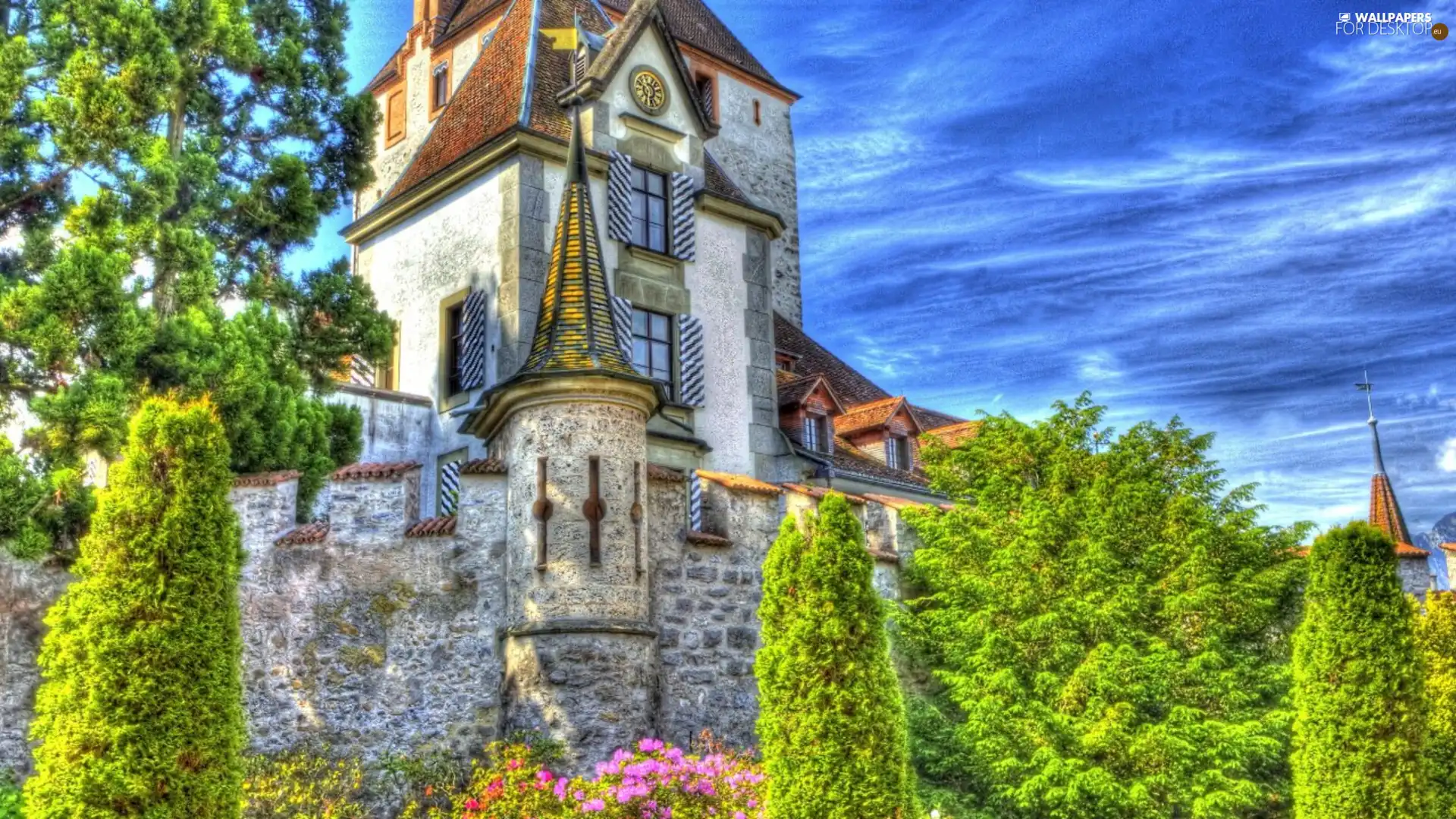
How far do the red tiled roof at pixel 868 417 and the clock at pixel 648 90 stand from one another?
20.2ft

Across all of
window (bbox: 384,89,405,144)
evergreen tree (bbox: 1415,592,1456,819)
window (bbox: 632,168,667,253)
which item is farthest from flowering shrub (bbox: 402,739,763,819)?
window (bbox: 384,89,405,144)

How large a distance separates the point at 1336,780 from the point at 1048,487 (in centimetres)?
437

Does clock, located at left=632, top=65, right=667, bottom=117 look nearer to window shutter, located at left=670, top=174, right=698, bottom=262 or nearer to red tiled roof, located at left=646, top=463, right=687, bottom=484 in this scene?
window shutter, located at left=670, top=174, right=698, bottom=262

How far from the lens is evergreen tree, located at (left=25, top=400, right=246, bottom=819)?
974 cm

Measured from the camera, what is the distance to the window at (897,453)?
946 inches

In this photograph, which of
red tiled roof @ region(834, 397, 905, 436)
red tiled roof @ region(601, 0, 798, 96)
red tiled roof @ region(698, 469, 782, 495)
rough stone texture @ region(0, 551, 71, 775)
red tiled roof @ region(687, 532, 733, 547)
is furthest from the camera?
red tiled roof @ region(601, 0, 798, 96)

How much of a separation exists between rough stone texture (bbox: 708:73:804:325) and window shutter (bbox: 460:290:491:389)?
1104cm

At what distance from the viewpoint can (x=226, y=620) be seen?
1035 centimetres

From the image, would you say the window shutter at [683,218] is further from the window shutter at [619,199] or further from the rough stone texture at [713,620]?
the rough stone texture at [713,620]

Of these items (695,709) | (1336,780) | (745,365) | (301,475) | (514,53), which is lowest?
(1336,780)

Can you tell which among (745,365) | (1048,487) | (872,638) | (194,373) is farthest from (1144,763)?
(194,373)

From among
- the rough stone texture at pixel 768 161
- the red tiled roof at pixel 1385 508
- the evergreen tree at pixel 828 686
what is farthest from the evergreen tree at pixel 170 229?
the red tiled roof at pixel 1385 508

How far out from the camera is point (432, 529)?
44.8 feet

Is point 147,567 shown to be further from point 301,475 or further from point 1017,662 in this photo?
point 1017,662
